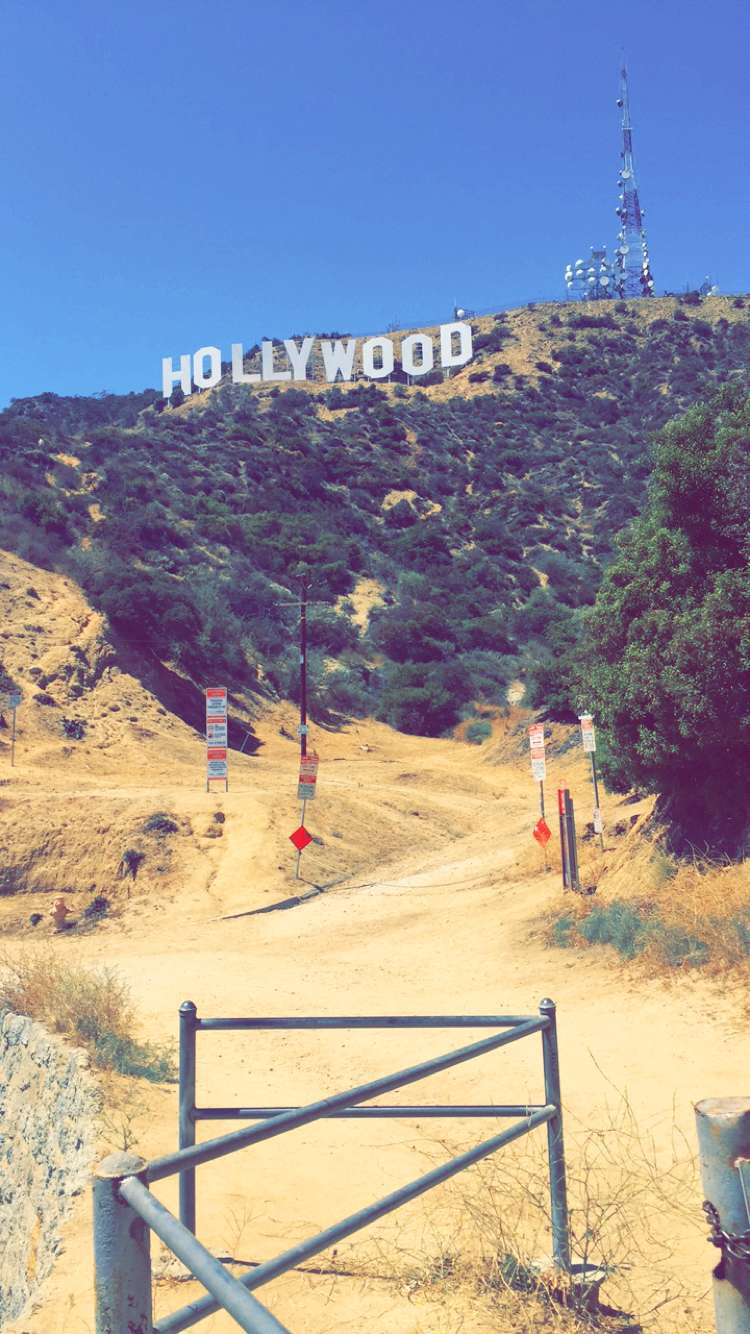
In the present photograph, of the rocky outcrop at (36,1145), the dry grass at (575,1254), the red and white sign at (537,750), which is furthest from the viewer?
the red and white sign at (537,750)

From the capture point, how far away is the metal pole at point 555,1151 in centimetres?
434

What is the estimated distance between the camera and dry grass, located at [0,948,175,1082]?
333 inches

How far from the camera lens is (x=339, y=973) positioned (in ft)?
45.1

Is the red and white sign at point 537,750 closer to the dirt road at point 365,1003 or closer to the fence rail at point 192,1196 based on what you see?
the dirt road at point 365,1003

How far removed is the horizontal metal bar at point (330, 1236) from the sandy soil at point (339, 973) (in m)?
0.80

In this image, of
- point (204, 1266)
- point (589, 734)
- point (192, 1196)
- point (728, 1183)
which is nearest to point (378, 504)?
point (589, 734)

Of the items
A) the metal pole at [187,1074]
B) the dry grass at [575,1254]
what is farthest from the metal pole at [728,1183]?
the metal pole at [187,1074]

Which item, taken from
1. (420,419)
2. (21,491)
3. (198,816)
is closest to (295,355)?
(420,419)

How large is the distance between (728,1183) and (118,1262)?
167 centimetres

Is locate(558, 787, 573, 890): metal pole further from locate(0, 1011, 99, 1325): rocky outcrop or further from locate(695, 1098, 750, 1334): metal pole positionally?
locate(695, 1098, 750, 1334): metal pole

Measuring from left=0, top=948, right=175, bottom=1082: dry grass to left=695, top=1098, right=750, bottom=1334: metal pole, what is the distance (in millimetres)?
6246

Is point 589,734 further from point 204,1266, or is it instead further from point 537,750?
point 204,1266

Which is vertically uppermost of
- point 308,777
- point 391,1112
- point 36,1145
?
point 391,1112

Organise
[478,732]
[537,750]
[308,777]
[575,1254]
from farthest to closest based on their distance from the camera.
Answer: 1. [478,732]
2. [308,777]
3. [537,750]
4. [575,1254]
